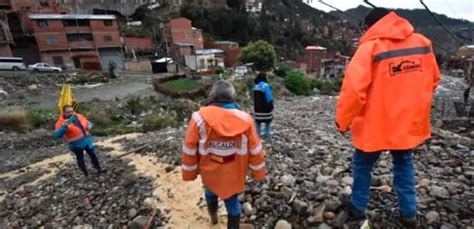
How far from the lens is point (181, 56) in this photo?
50156 millimetres

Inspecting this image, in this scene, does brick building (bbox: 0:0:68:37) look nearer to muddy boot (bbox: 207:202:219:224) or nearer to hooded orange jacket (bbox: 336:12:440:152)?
muddy boot (bbox: 207:202:219:224)

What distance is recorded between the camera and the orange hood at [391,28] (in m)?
2.59

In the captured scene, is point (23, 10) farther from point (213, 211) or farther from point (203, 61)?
point (213, 211)

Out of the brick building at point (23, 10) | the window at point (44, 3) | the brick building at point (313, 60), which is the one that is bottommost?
the brick building at point (313, 60)

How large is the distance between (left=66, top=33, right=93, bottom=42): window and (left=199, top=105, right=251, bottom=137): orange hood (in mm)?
44794

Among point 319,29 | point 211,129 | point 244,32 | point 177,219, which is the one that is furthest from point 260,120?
point 319,29

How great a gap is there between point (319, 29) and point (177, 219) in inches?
4307

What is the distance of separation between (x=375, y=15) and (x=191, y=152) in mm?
1975

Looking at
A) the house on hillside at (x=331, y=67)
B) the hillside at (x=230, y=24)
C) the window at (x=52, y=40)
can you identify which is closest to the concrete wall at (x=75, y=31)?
the window at (x=52, y=40)

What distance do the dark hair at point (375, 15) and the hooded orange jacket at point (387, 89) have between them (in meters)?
→ 0.07

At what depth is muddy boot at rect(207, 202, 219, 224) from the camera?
3.39 metres

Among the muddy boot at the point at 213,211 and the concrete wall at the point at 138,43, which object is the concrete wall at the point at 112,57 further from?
the muddy boot at the point at 213,211

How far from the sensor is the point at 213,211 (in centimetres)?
346

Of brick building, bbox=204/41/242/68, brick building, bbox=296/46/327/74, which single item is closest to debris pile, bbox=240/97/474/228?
brick building, bbox=204/41/242/68
